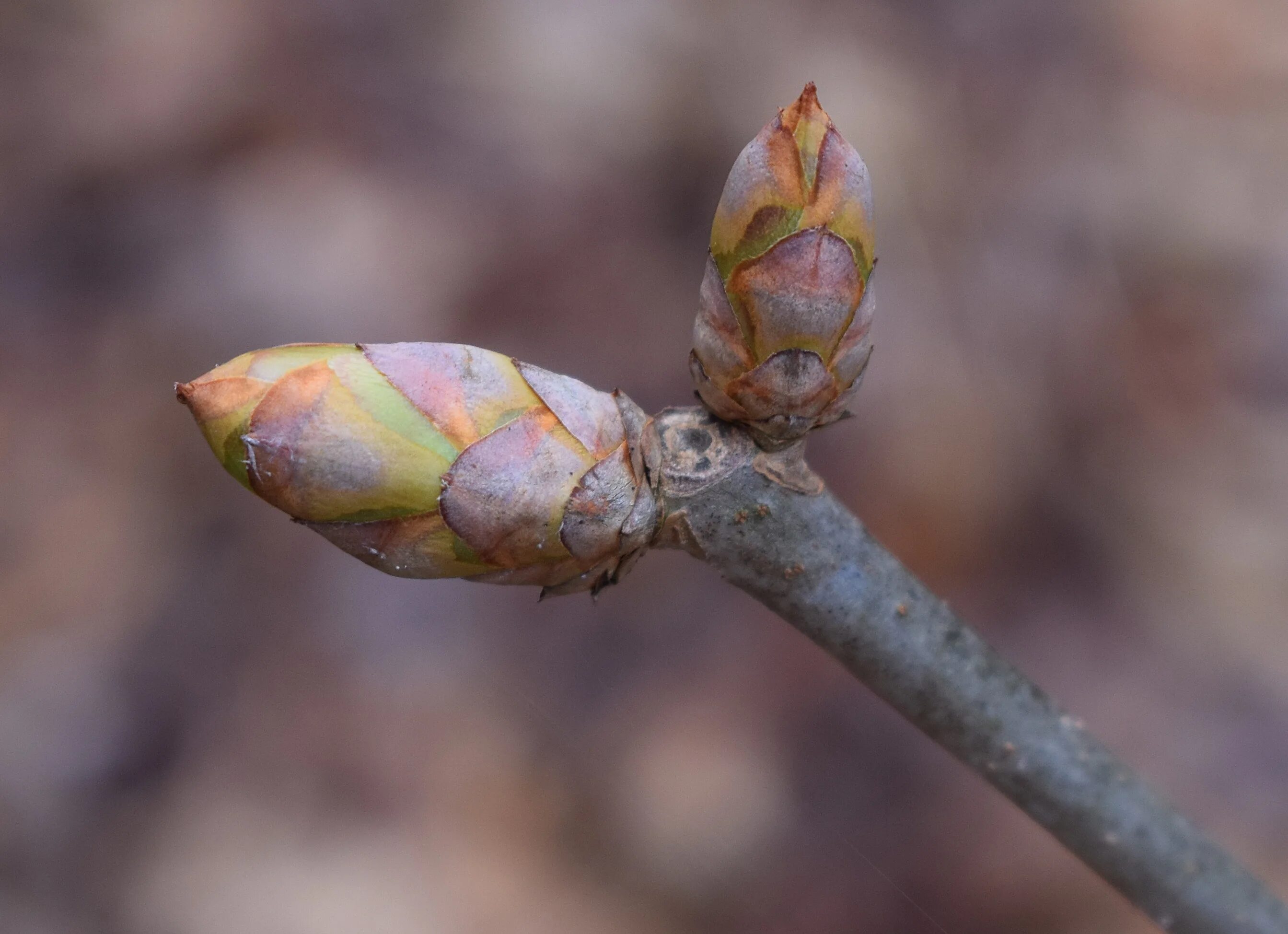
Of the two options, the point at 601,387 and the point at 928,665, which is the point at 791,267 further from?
the point at 601,387

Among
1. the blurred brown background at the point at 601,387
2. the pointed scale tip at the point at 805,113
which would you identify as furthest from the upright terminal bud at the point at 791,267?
the blurred brown background at the point at 601,387

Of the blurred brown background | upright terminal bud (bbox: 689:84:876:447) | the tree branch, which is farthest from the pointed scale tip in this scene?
the blurred brown background

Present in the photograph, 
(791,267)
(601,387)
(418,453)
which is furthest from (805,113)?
(601,387)

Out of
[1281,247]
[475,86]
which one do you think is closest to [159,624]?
[475,86]

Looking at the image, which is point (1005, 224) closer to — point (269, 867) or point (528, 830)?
point (528, 830)

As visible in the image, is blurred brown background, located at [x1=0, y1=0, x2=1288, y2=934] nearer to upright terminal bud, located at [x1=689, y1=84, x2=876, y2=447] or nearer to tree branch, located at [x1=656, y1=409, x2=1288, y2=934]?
tree branch, located at [x1=656, y1=409, x2=1288, y2=934]

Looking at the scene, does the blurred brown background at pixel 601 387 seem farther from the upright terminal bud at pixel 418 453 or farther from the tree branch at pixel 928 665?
the upright terminal bud at pixel 418 453
